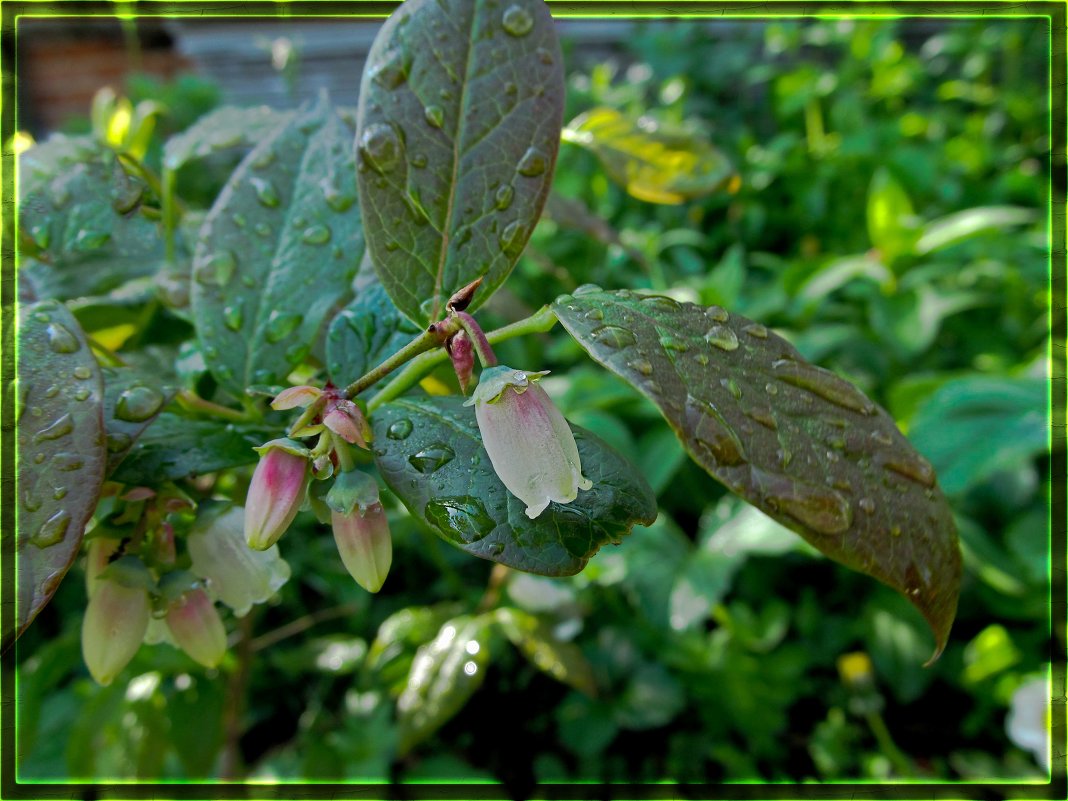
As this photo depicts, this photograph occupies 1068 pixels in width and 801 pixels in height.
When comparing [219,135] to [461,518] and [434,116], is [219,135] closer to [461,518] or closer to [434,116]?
[434,116]

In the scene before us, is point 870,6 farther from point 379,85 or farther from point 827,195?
point 827,195

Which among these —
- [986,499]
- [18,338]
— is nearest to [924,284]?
[986,499]

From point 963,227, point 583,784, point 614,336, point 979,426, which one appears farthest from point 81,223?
point 963,227

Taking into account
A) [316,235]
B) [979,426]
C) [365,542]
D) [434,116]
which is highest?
[434,116]

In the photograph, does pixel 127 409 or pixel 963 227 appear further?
pixel 963 227

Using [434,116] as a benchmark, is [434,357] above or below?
below

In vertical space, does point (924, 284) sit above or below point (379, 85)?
below

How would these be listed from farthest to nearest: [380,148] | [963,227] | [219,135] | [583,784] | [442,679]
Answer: [963,227] < [583,784] < [442,679] < [219,135] < [380,148]

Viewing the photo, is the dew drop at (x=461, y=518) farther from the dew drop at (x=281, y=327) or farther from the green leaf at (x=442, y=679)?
the green leaf at (x=442, y=679)
